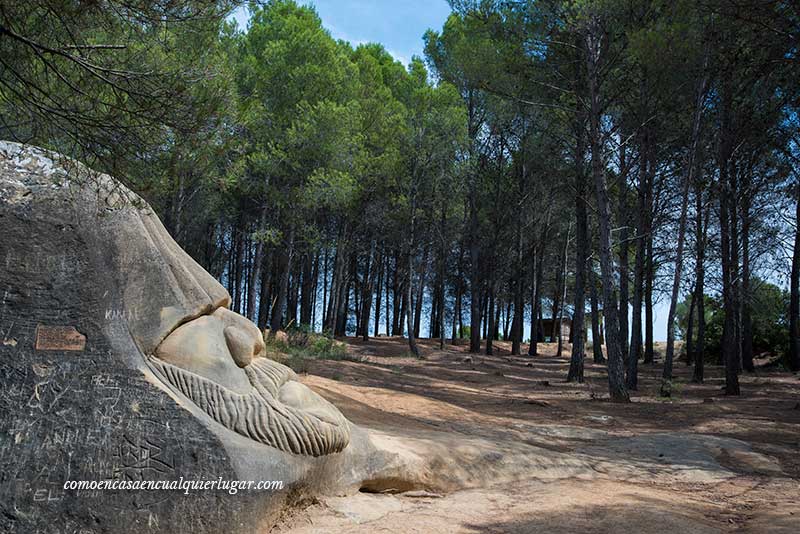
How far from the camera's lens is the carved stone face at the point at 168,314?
417cm

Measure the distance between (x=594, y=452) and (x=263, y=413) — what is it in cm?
493

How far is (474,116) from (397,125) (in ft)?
11.6

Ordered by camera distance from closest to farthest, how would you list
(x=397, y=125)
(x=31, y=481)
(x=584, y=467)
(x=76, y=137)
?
(x=31, y=481) < (x=76, y=137) < (x=584, y=467) < (x=397, y=125)

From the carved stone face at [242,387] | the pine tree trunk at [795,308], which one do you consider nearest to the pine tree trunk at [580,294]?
the pine tree trunk at [795,308]

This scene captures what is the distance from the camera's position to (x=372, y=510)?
471 centimetres

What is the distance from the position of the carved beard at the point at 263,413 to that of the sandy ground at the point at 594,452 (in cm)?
46

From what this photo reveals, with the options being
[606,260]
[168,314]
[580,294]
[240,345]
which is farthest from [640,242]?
[168,314]

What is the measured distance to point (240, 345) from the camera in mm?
4691

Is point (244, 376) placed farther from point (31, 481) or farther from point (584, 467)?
point (584, 467)

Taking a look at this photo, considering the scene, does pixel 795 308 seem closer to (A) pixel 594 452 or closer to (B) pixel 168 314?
(A) pixel 594 452

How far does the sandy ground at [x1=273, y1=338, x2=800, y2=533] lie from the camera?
4.66m

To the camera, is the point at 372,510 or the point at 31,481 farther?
the point at 372,510

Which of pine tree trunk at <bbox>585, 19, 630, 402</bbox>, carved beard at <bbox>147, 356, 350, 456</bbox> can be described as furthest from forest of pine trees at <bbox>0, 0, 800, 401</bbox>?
carved beard at <bbox>147, 356, 350, 456</bbox>

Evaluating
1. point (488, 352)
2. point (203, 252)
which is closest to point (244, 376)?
point (488, 352)
